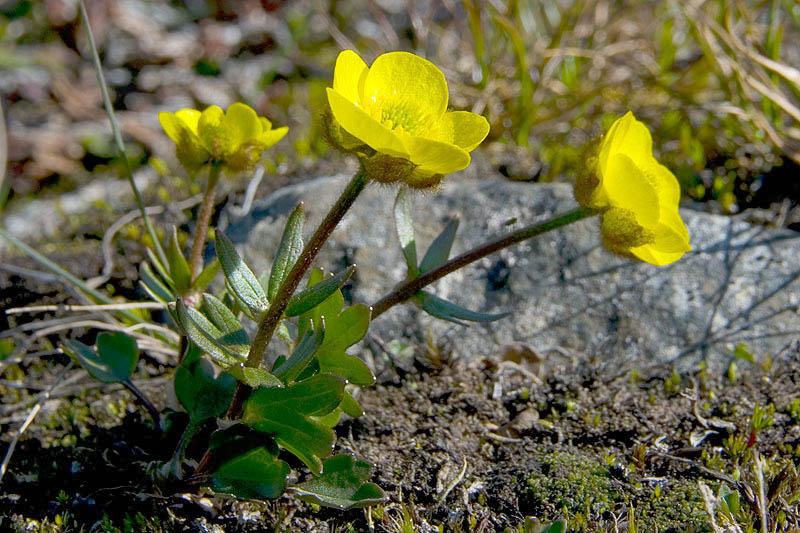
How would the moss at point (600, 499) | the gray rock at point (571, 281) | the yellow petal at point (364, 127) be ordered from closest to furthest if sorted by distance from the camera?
1. the yellow petal at point (364, 127)
2. the moss at point (600, 499)
3. the gray rock at point (571, 281)

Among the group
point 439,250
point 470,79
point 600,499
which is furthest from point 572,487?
point 470,79

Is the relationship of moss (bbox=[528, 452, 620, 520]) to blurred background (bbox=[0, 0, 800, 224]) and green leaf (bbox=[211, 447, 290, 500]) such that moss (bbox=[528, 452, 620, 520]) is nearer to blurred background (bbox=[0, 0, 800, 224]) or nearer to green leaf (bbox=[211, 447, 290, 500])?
green leaf (bbox=[211, 447, 290, 500])

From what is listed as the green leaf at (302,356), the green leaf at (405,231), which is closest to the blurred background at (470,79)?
the green leaf at (405,231)

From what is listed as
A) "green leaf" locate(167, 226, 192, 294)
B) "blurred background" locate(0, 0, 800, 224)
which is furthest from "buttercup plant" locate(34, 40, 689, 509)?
"green leaf" locate(167, 226, 192, 294)

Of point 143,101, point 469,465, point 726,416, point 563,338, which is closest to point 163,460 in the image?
point 469,465

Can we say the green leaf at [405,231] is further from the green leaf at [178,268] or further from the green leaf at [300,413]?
the green leaf at [178,268]

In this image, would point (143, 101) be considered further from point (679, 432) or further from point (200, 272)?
point (679, 432)
